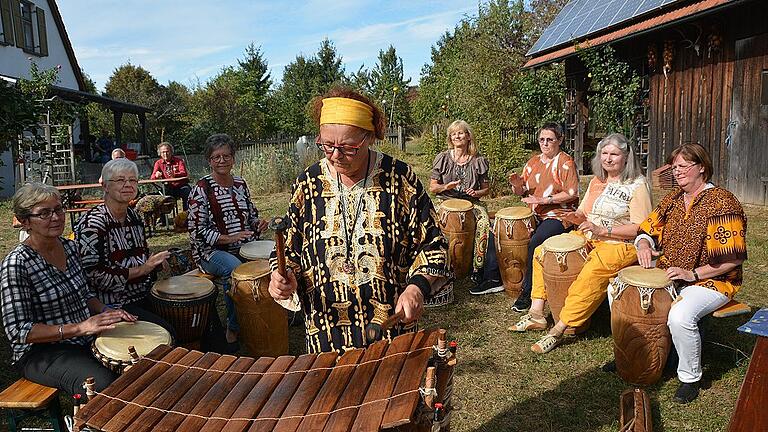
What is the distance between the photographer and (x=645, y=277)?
367cm

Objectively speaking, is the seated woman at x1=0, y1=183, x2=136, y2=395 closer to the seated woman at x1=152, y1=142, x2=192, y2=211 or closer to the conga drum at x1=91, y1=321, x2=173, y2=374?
the conga drum at x1=91, y1=321, x2=173, y2=374

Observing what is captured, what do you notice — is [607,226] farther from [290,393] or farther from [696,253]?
[290,393]

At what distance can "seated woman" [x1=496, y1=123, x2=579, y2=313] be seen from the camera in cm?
518

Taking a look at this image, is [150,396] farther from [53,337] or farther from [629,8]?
[629,8]

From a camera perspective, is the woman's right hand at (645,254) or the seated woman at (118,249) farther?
the woman's right hand at (645,254)

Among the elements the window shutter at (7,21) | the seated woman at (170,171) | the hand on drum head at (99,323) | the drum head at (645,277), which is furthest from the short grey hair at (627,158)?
the window shutter at (7,21)

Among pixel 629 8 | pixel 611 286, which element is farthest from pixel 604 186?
pixel 629 8

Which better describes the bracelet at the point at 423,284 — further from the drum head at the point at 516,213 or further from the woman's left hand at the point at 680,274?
the drum head at the point at 516,213

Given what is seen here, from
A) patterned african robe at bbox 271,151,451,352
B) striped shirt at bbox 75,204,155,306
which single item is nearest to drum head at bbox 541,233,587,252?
patterned african robe at bbox 271,151,451,352

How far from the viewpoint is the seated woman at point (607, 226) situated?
13.8ft

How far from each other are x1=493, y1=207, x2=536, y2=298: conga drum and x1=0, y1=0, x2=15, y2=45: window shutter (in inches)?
657

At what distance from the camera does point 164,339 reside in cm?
311

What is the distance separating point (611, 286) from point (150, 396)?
303 cm

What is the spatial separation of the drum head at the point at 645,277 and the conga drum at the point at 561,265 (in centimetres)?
61
